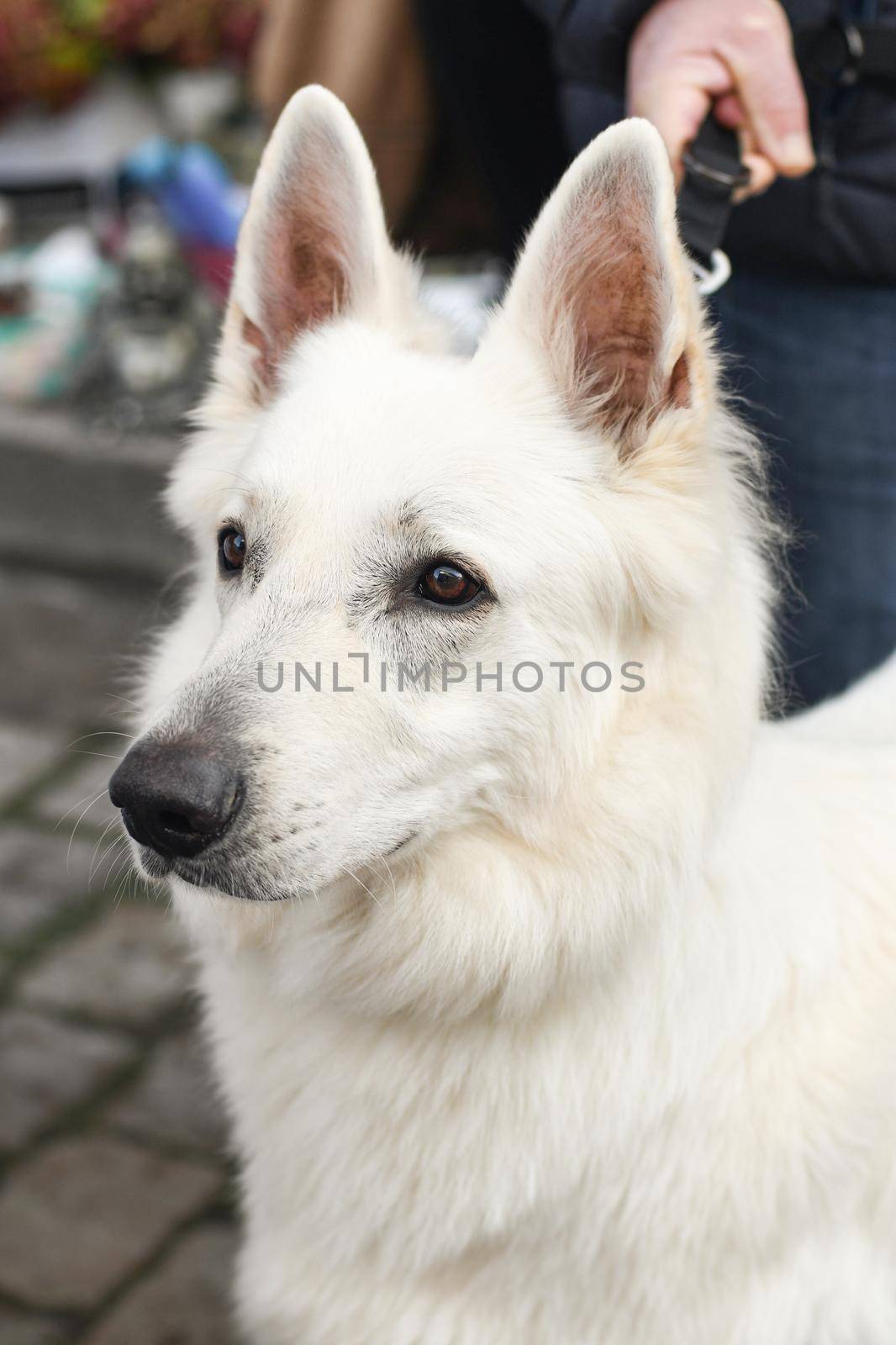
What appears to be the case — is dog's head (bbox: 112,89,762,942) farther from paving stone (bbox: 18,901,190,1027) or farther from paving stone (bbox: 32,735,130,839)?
paving stone (bbox: 32,735,130,839)

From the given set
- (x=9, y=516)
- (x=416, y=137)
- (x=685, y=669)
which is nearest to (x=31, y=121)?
(x=9, y=516)

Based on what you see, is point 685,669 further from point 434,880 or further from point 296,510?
point 296,510

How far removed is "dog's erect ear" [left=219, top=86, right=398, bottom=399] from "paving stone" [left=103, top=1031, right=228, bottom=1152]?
67.2 inches

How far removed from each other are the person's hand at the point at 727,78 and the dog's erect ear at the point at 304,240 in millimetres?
510

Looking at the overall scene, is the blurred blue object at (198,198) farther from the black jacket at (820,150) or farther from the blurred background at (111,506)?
the black jacket at (820,150)

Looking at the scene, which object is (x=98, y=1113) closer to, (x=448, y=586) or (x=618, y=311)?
(x=448, y=586)

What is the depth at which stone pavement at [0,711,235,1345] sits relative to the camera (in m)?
2.60

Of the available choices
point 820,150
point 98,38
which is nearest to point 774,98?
point 820,150

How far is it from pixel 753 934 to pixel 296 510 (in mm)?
916

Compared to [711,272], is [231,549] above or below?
below

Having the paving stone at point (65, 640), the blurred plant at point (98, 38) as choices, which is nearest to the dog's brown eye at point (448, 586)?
the paving stone at point (65, 640)

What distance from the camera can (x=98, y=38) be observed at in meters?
6.50

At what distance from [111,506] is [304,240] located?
11.3 ft

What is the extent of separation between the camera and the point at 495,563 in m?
1.85
